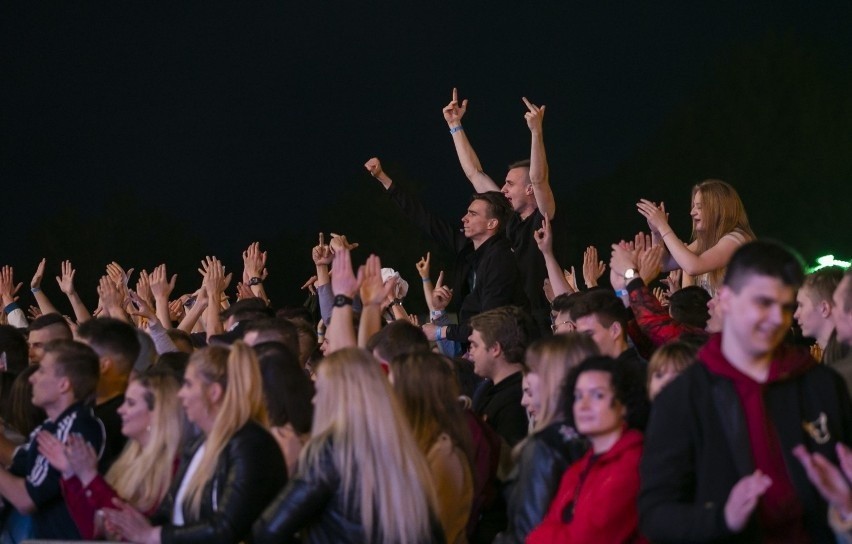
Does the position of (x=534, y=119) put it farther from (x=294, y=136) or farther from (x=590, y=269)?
(x=294, y=136)

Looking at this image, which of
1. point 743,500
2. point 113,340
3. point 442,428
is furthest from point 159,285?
point 743,500

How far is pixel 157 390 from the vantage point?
490 centimetres

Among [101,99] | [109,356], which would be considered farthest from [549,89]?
[109,356]

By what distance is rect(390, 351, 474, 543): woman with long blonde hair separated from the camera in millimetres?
4508

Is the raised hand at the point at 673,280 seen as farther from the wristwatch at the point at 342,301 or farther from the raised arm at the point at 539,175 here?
the wristwatch at the point at 342,301

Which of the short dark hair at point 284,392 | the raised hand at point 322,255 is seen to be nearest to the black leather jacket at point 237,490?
the short dark hair at point 284,392

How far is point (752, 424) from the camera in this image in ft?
10.9

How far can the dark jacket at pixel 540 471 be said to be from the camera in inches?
163

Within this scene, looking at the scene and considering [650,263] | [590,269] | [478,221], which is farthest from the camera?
[590,269]

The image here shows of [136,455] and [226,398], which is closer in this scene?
[226,398]

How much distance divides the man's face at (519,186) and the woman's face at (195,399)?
387cm

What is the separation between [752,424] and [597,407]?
2.38 ft

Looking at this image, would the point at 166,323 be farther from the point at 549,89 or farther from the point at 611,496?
the point at 549,89

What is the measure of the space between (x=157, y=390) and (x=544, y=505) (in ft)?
5.38
